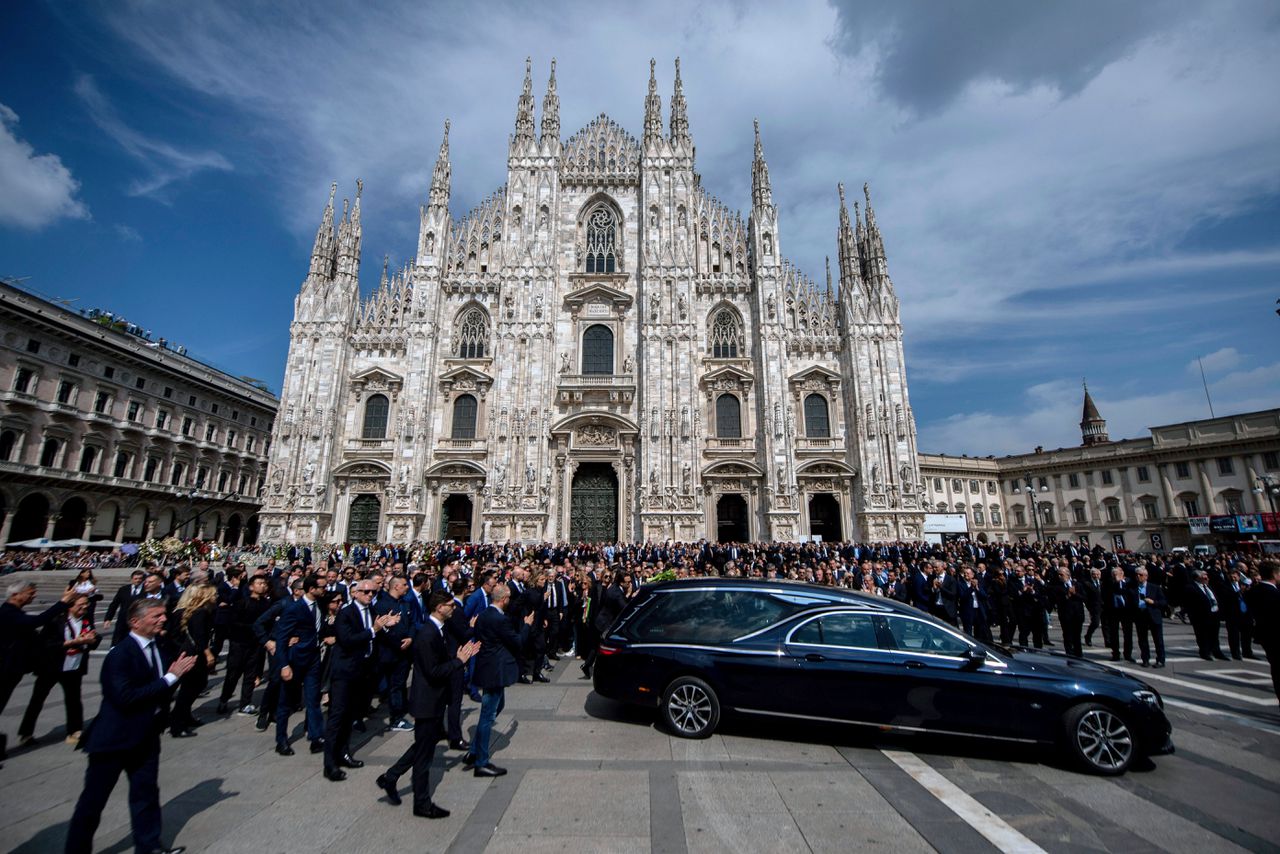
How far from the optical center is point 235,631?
7.60m

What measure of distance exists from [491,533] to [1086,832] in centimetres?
2468

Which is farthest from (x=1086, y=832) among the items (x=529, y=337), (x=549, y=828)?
(x=529, y=337)

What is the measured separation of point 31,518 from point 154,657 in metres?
41.6

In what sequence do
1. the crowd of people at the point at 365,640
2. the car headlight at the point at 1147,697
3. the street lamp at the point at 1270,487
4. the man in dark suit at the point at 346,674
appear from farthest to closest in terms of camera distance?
the street lamp at the point at 1270,487 → the car headlight at the point at 1147,697 → the man in dark suit at the point at 346,674 → the crowd of people at the point at 365,640

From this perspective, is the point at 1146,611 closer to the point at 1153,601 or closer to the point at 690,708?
the point at 1153,601

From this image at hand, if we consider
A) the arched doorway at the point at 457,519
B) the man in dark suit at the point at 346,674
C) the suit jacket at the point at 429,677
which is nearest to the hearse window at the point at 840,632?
the suit jacket at the point at 429,677

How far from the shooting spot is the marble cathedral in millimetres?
27609

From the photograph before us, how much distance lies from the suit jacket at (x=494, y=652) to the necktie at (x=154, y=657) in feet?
7.68

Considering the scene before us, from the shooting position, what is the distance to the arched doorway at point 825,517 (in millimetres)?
28219

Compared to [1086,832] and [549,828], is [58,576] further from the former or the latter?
[1086,832]

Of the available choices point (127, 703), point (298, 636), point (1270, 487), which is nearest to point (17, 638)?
point (298, 636)

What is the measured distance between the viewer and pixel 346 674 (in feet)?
17.7

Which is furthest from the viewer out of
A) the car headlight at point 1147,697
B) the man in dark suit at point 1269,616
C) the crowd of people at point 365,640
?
the man in dark suit at point 1269,616

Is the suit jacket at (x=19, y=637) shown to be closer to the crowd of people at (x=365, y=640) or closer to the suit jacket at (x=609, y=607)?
the crowd of people at (x=365, y=640)
